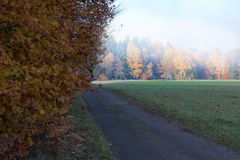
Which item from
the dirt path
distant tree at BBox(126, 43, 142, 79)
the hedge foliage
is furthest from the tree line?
the hedge foliage

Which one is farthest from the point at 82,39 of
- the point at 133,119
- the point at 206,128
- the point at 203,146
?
the point at 133,119

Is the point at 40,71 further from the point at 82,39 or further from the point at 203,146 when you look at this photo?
the point at 203,146

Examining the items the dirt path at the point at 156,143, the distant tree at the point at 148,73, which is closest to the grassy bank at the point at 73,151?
the dirt path at the point at 156,143

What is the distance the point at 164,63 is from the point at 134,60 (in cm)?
1610

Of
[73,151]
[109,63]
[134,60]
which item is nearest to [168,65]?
[134,60]

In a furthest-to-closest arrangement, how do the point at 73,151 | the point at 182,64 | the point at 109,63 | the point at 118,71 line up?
the point at 182,64
the point at 118,71
the point at 109,63
the point at 73,151

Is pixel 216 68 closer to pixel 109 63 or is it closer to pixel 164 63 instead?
pixel 164 63

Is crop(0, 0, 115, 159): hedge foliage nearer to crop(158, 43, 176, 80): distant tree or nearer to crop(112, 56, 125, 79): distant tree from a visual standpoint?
crop(112, 56, 125, 79): distant tree

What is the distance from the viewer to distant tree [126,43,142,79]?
144125 millimetres

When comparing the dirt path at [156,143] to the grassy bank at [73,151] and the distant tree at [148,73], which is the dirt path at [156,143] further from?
the distant tree at [148,73]

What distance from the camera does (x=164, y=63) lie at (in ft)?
509

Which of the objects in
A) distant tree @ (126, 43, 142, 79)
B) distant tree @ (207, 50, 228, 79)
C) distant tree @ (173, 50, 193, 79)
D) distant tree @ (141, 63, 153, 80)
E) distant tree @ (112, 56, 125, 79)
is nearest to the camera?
distant tree @ (126, 43, 142, 79)

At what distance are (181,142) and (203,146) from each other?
932 mm

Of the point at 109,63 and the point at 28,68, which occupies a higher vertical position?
the point at 109,63
